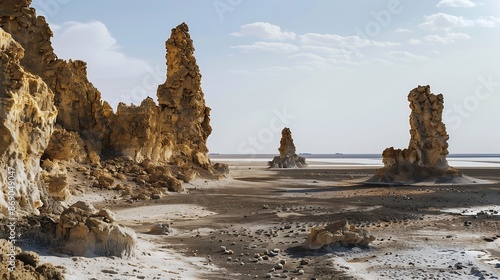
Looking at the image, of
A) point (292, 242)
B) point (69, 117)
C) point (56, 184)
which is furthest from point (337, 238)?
point (69, 117)

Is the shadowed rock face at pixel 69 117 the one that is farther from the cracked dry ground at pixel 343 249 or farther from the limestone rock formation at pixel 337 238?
the limestone rock formation at pixel 337 238

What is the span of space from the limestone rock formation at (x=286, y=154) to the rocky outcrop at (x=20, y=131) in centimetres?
6003

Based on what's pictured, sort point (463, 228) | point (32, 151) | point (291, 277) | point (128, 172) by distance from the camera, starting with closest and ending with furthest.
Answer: point (291, 277) → point (32, 151) → point (463, 228) → point (128, 172)

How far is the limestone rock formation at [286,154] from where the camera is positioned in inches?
2817

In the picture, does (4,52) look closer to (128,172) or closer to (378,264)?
(378,264)

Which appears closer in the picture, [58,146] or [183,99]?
[58,146]

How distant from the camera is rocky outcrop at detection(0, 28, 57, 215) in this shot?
9.95m

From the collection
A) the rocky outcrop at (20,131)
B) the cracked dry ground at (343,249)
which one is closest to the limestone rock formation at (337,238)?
the cracked dry ground at (343,249)

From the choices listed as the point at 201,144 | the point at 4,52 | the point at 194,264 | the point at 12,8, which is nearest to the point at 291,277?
the point at 194,264

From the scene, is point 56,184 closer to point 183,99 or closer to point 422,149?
point 183,99

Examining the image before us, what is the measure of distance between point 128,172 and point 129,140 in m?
3.06

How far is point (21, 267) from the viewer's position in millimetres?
6594

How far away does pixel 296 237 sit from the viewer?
1395 centimetres

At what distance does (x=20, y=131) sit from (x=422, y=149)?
33.7 meters
